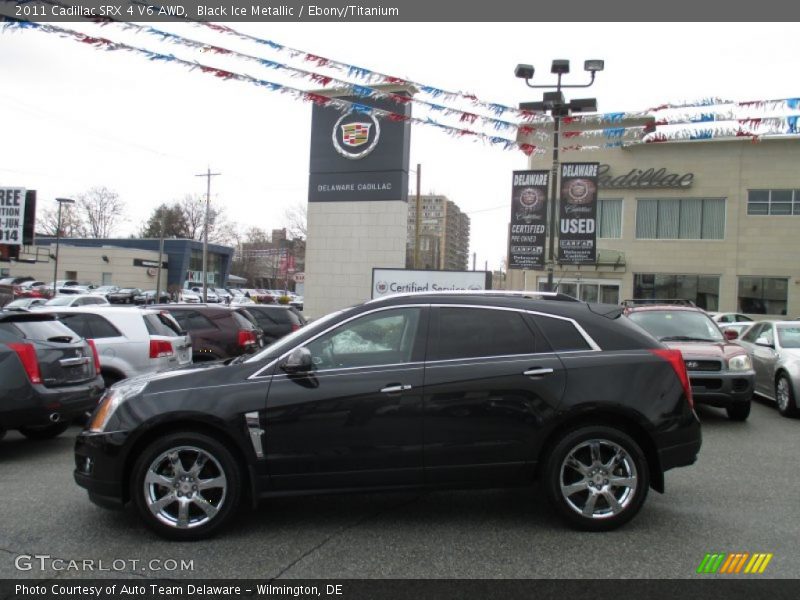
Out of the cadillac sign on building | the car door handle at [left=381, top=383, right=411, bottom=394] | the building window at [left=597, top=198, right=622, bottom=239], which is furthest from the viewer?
the building window at [left=597, top=198, right=622, bottom=239]

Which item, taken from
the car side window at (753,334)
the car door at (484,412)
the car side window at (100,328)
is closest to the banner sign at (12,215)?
the car side window at (100,328)

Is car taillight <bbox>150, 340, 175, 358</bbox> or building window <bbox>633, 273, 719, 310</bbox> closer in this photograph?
car taillight <bbox>150, 340, 175, 358</bbox>

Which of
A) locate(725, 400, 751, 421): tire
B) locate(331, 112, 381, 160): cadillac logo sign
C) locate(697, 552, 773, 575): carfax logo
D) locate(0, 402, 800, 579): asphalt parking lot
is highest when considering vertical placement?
locate(331, 112, 381, 160): cadillac logo sign

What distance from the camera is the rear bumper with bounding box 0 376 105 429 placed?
643 centimetres

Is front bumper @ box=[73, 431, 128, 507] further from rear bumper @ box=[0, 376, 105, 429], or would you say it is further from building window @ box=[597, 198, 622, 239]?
building window @ box=[597, 198, 622, 239]

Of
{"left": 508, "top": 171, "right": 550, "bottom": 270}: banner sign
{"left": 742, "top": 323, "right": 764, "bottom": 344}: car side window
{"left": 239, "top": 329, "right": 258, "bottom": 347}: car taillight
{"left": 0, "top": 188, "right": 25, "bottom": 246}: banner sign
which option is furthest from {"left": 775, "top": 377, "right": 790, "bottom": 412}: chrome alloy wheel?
{"left": 0, "top": 188, "right": 25, "bottom": 246}: banner sign

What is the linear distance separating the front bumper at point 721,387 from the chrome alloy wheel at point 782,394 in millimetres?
1293

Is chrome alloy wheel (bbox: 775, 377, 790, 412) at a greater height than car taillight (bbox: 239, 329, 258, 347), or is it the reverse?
car taillight (bbox: 239, 329, 258, 347)

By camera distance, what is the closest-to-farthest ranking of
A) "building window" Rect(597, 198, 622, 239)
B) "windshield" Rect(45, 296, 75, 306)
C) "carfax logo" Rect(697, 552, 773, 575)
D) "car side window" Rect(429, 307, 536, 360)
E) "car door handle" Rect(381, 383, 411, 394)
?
A: "carfax logo" Rect(697, 552, 773, 575) → "car door handle" Rect(381, 383, 411, 394) → "car side window" Rect(429, 307, 536, 360) → "windshield" Rect(45, 296, 75, 306) → "building window" Rect(597, 198, 622, 239)

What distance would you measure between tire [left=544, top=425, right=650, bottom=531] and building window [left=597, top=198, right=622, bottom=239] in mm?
28241

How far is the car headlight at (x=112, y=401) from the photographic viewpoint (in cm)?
452

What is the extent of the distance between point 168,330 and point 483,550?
6.92m
